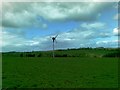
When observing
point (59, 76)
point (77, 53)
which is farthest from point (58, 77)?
point (77, 53)

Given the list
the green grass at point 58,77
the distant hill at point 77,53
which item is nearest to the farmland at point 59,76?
the green grass at point 58,77

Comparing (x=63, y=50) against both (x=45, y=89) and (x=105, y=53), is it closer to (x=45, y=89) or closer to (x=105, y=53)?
(x=105, y=53)

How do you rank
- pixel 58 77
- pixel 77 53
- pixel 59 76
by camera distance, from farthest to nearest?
pixel 77 53
pixel 59 76
pixel 58 77

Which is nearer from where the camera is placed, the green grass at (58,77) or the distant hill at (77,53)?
the green grass at (58,77)

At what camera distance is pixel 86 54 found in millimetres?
144250

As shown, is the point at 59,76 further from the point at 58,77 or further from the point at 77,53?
the point at 77,53

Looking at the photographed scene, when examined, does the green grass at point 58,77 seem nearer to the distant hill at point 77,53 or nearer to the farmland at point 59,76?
the farmland at point 59,76

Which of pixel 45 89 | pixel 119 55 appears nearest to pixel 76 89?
pixel 45 89

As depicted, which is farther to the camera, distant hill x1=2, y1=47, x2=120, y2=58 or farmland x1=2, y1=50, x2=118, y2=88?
distant hill x1=2, y1=47, x2=120, y2=58

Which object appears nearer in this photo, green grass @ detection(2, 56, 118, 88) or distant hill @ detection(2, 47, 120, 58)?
green grass @ detection(2, 56, 118, 88)

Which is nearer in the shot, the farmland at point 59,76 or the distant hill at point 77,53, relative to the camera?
the farmland at point 59,76

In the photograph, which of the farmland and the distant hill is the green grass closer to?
the farmland

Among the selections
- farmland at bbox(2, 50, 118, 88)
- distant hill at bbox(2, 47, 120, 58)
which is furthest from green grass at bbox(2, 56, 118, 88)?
distant hill at bbox(2, 47, 120, 58)

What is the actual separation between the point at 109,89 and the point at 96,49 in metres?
147
